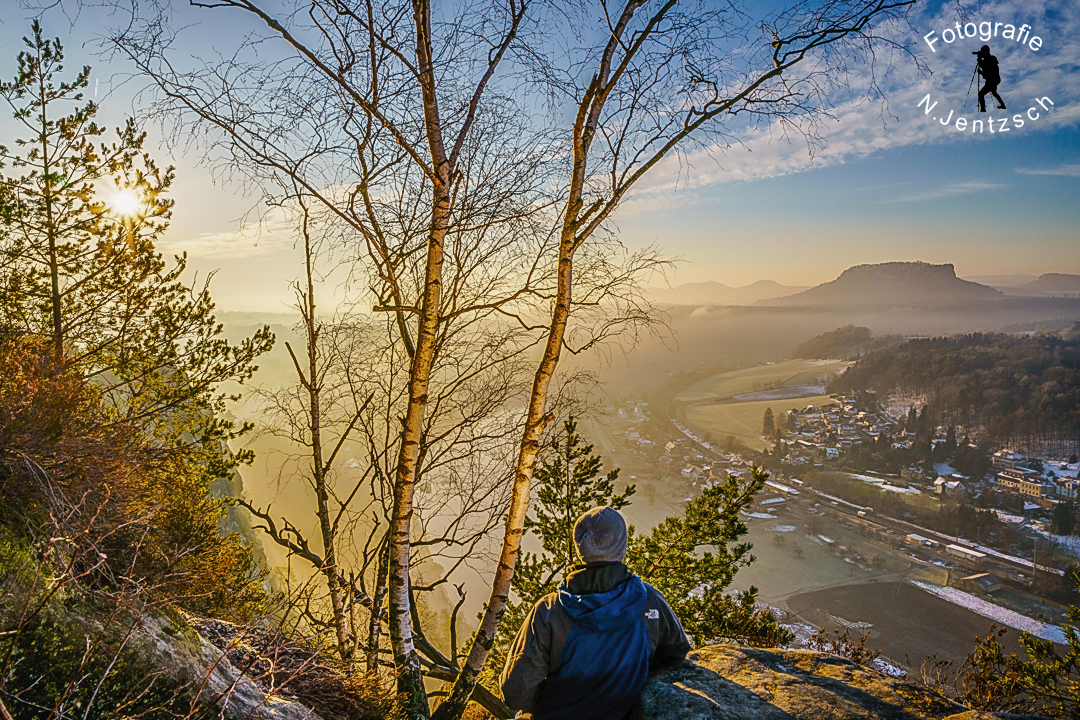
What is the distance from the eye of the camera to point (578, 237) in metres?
4.86

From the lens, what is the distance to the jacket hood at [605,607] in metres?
2.69

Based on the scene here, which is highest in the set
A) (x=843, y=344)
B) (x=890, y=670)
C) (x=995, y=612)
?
Result: (x=843, y=344)

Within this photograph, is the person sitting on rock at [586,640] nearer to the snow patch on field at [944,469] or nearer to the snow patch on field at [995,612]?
the snow patch on field at [995,612]

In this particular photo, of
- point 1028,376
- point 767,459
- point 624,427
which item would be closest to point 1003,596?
point 767,459

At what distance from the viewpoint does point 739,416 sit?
8844 centimetres

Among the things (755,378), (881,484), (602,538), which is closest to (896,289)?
(755,378)

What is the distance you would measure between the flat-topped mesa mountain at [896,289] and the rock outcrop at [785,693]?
7507 inches

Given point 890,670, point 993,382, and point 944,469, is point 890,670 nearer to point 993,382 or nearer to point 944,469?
point 944,469

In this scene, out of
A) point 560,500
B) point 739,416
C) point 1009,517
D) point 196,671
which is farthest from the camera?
point 739,416

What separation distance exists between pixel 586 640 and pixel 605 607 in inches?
8.5

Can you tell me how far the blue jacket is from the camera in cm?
271

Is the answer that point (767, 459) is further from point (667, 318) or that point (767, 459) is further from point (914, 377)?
point (667, 318)

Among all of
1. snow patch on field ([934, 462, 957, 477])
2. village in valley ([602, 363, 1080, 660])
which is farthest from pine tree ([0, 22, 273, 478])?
snow patch on field ([934, 462, 957, 477])

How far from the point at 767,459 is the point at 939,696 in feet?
240
